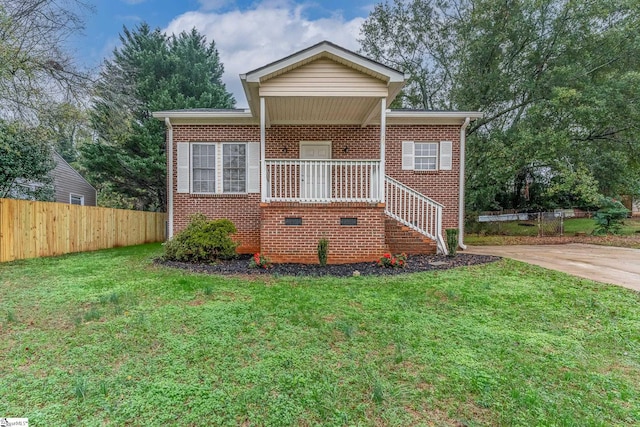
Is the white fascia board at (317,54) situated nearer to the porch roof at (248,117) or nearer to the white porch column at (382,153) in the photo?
→ the white porch column at (382,153)

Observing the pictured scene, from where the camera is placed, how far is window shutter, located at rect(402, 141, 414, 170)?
388 inches

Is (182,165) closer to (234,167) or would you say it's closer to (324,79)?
(234,167)

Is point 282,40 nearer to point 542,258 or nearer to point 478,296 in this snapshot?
point 542,258

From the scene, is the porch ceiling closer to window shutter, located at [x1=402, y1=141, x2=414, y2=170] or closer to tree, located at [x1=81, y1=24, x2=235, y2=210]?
window shutter, located at [x1=402, y1=141, x2=414, y2=170]

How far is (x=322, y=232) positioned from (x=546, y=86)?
1212cm

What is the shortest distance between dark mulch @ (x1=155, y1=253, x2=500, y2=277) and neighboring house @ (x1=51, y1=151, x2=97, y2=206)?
1224 cm

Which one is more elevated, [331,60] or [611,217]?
[331,60]

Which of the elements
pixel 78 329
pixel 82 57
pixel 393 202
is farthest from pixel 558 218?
pixel 82 57

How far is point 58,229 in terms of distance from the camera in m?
8.99

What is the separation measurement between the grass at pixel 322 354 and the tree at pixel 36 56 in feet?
14.5

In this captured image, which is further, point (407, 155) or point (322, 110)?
point (407, 155)

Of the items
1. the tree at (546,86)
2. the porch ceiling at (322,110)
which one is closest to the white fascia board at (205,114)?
the porch ceiling at (322,110)

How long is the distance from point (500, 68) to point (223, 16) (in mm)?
13005

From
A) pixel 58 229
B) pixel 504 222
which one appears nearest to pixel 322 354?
pixel 58 229
